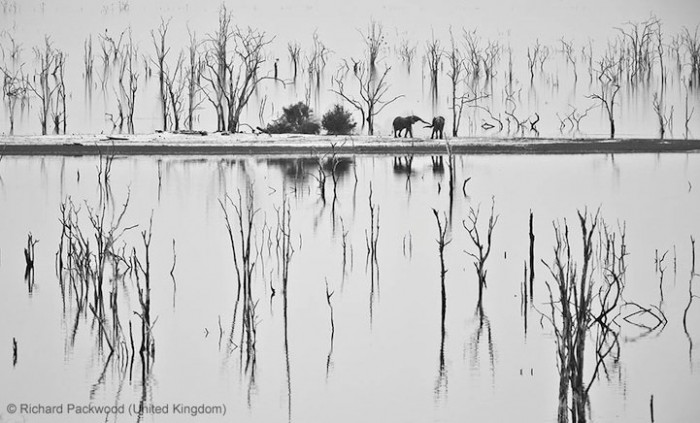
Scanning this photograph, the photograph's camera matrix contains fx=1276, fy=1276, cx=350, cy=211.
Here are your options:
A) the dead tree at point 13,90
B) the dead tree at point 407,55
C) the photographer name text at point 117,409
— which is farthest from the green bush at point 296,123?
the photographer name text at point 117,409

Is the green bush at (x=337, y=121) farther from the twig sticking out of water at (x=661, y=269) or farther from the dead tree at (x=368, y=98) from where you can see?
the twig sticking out of water at (x=661, y=269)

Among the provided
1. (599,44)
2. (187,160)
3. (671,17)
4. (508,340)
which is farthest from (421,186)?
(671,17)

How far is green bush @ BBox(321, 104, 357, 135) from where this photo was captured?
34.8 m

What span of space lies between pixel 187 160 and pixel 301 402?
850 inches

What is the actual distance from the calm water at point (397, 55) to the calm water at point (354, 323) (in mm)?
15495

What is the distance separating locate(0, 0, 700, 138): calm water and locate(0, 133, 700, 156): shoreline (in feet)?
7.73

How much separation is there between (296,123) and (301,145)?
9.49 feet

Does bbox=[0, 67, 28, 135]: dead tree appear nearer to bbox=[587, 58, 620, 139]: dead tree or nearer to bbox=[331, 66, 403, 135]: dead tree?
bbox=[331, 66, 403, 135]: dead tree

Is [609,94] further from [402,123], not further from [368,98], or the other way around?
[402,123]

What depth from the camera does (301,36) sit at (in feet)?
201

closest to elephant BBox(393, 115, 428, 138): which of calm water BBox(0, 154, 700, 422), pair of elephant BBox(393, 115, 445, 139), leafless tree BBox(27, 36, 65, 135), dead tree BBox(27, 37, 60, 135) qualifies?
pair of elephant BBox(393, 115, 445, 139)

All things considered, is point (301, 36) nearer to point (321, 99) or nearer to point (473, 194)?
point (321, 99)

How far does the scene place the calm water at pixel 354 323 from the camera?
9.68 metres

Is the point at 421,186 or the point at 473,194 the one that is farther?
the point at 421,186
